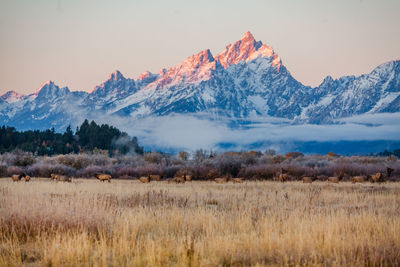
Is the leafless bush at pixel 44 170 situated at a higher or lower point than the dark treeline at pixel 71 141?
lower

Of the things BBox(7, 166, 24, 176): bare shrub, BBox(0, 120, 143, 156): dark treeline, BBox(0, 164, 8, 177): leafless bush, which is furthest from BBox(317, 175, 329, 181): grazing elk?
BBox(0, 120, 143, 156): dark treeline

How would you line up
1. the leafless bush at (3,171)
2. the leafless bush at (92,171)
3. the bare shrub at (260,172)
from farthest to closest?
the leafless bush at (92,171)
the leafless bush at (3,171)
the bare shrub at (260,172)

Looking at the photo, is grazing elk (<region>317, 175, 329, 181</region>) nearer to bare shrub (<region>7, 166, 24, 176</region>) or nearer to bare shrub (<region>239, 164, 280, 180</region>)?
bare shrub (<region>239, 164, 280, 180</region>)

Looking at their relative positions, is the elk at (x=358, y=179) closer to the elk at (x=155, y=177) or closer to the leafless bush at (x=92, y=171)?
the elk at (x=155, y=177)

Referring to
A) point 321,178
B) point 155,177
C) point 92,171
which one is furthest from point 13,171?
point 321,178

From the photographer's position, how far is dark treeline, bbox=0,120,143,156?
109 metres

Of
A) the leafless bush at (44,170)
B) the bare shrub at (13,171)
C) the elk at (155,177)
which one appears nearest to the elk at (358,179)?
the elk at (155,177)

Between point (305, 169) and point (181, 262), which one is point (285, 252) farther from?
point (305, 169)

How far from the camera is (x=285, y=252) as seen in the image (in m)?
9.05

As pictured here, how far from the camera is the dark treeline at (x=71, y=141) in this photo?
109125 mm

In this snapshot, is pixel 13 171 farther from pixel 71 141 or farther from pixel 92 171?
pixel 71 141

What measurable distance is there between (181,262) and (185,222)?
4252 mm

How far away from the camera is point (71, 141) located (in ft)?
396

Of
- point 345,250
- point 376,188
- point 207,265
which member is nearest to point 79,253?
point 207,265
